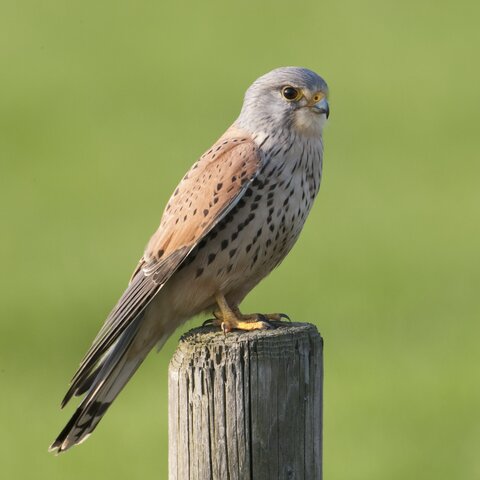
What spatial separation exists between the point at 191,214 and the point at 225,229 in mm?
172

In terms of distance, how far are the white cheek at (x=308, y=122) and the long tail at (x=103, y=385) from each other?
1108mm

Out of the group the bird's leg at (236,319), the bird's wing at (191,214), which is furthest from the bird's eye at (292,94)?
the bird's leg at (236,319)

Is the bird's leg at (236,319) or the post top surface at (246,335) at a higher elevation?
the post top surface at (246,335)

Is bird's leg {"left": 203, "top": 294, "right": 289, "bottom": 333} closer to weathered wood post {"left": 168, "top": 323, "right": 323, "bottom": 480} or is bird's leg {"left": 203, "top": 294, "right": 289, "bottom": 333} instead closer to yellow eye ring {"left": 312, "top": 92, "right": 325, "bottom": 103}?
weathered wood post {"left": 168, "top": 323, "right": 323, "bottom": 480}

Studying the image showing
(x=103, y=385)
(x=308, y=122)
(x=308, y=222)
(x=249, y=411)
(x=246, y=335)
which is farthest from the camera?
(x=308, y=222)

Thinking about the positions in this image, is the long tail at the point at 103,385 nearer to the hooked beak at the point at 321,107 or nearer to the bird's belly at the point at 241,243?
the bird's belly at the point at 241,243

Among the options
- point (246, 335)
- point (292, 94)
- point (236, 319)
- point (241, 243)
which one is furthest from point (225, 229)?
point (246, 335)

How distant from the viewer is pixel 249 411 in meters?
5.38

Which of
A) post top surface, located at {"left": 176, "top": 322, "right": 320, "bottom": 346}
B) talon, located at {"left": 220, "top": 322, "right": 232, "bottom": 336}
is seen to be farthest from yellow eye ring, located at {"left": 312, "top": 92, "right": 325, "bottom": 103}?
post top surface, located at {"left": 176, "top": 322, "right": 320, "bottom": 346}

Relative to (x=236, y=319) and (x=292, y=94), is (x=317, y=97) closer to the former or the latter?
(x=292, y=94)

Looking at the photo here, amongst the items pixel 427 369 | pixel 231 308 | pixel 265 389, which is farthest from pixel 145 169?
pixel 265 389

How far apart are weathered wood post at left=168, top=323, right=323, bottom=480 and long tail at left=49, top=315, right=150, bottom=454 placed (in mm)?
847

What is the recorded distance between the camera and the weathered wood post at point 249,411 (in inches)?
212

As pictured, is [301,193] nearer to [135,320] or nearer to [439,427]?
[135,320]
